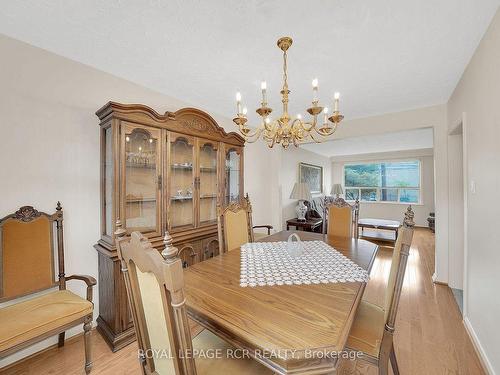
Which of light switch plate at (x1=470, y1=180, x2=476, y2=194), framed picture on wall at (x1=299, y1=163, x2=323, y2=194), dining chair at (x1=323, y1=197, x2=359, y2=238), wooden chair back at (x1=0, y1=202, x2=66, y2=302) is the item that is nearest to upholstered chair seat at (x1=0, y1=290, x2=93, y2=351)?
wooden chair back at (x1=0, y1=202, x2=66, y2=302)

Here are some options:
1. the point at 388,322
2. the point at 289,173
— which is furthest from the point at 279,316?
the point at 289,173

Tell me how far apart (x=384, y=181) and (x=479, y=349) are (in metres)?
6.38

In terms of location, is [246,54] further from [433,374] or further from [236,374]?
[433,374]

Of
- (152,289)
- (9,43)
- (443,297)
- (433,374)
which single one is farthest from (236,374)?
(443,297)

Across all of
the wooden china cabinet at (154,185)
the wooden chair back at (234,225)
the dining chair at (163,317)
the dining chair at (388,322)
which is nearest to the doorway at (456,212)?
the dining chair at (388,322)

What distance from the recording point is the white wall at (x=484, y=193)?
145cm

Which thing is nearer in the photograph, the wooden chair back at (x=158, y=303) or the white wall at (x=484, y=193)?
the wooden chair back at (x=158, y=303)

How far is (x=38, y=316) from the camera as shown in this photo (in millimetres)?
1366

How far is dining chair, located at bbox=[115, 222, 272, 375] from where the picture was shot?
2.11ft

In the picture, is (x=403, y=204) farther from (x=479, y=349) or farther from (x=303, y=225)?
(x=479, y=349)

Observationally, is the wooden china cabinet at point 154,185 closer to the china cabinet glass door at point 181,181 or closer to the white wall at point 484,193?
the china cabinet glass door at point 181,181

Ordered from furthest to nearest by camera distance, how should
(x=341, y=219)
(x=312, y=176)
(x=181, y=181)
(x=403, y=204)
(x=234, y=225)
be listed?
(x=403, y=204) < (x=312, y=176) < (x=341, y=219) < (x=181, y=181) < (x=234, y=225)

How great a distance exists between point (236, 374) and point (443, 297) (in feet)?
9.21

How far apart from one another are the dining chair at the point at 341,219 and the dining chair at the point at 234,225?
0.96m
